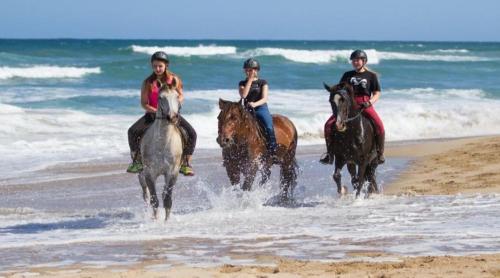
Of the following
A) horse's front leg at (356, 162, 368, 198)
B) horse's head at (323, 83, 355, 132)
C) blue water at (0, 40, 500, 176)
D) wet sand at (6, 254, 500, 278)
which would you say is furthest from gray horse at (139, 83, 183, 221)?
blue water at (0, 40, 500, 176)

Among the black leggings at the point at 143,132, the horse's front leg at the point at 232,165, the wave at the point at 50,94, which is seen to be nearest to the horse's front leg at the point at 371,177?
the horse's front leg at the point at 232,165

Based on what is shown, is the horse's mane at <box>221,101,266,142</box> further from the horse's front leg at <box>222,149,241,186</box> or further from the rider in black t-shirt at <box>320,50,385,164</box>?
the rider in black t-shirt at <box>320,50,385,164</box>

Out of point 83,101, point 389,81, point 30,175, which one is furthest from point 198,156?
point 389,81

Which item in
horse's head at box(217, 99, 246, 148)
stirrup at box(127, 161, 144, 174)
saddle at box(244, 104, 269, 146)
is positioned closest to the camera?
stirrup at box(127, 161, 144, 174)

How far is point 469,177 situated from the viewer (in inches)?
566

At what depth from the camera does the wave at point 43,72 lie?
144ft

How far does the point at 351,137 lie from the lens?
11.8 metres

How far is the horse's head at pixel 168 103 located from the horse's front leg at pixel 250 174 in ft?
5.09

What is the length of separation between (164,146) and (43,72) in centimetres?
3690

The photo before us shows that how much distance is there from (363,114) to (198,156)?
6.27 m

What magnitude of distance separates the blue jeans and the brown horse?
0.35 feet

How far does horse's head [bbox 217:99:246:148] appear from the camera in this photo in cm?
1083

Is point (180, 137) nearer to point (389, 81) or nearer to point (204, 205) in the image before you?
point (204, 205)

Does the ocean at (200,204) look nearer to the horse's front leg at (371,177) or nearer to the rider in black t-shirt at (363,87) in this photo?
the horse's front leg at (371,177)
